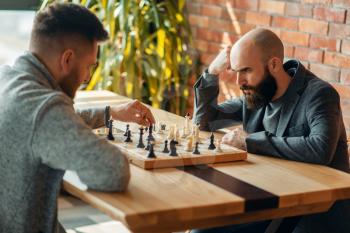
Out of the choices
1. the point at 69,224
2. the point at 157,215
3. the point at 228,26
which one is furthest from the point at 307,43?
the point at 157,215

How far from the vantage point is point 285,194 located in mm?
2152

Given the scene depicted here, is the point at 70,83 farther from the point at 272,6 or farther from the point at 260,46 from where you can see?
the point at 272,6

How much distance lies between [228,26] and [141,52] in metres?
0.63

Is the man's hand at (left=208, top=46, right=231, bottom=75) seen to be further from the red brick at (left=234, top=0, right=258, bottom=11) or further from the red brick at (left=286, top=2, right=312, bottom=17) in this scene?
the red brick at (left=234, top=0, right=258, bottom=11)

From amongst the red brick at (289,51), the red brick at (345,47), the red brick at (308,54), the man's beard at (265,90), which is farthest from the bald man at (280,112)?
the red brick at (289,51)

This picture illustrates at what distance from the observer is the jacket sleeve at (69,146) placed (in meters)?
1.91

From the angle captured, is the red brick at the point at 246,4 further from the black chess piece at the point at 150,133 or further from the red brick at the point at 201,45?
the black chess piece at the point at 150,133

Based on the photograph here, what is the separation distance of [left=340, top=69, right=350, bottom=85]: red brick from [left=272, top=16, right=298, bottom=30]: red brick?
464 mm

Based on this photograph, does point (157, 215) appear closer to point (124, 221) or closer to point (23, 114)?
point (124, 221)

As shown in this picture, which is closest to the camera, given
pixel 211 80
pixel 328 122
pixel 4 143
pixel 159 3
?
pixel 4 143

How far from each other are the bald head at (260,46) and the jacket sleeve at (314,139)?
0.92 feet

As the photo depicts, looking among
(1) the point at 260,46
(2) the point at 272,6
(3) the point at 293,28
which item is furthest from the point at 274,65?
(2) the point at 272,6

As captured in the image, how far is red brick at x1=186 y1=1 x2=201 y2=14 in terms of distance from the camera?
4.89 metres

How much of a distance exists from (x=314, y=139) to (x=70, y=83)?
0.98 meters
